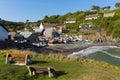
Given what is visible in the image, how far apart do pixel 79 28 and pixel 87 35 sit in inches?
663

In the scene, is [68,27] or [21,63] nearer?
[21,63]

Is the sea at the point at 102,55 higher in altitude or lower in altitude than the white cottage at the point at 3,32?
lower

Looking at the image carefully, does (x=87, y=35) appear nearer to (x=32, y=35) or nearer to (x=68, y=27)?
(x=68, y=27)

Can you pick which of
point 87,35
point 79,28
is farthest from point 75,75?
point 79,28

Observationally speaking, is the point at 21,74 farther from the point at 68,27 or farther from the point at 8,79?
the point at 68,27

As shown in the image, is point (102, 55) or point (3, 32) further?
point (3, 32)

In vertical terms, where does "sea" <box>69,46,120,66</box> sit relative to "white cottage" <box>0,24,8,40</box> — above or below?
below

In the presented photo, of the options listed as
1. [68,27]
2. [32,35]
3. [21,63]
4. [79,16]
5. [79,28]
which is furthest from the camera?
[79,16]

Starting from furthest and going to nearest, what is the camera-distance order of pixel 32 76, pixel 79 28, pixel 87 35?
pixel 79 28
pixel 87 35
pixel 32 76

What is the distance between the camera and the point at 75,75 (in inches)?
711

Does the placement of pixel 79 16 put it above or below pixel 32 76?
above

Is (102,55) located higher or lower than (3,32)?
lower

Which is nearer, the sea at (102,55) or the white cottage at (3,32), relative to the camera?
the sea at (102,55)

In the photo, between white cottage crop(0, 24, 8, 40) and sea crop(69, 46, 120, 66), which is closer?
sea crop(69, 46, 120, 66)
